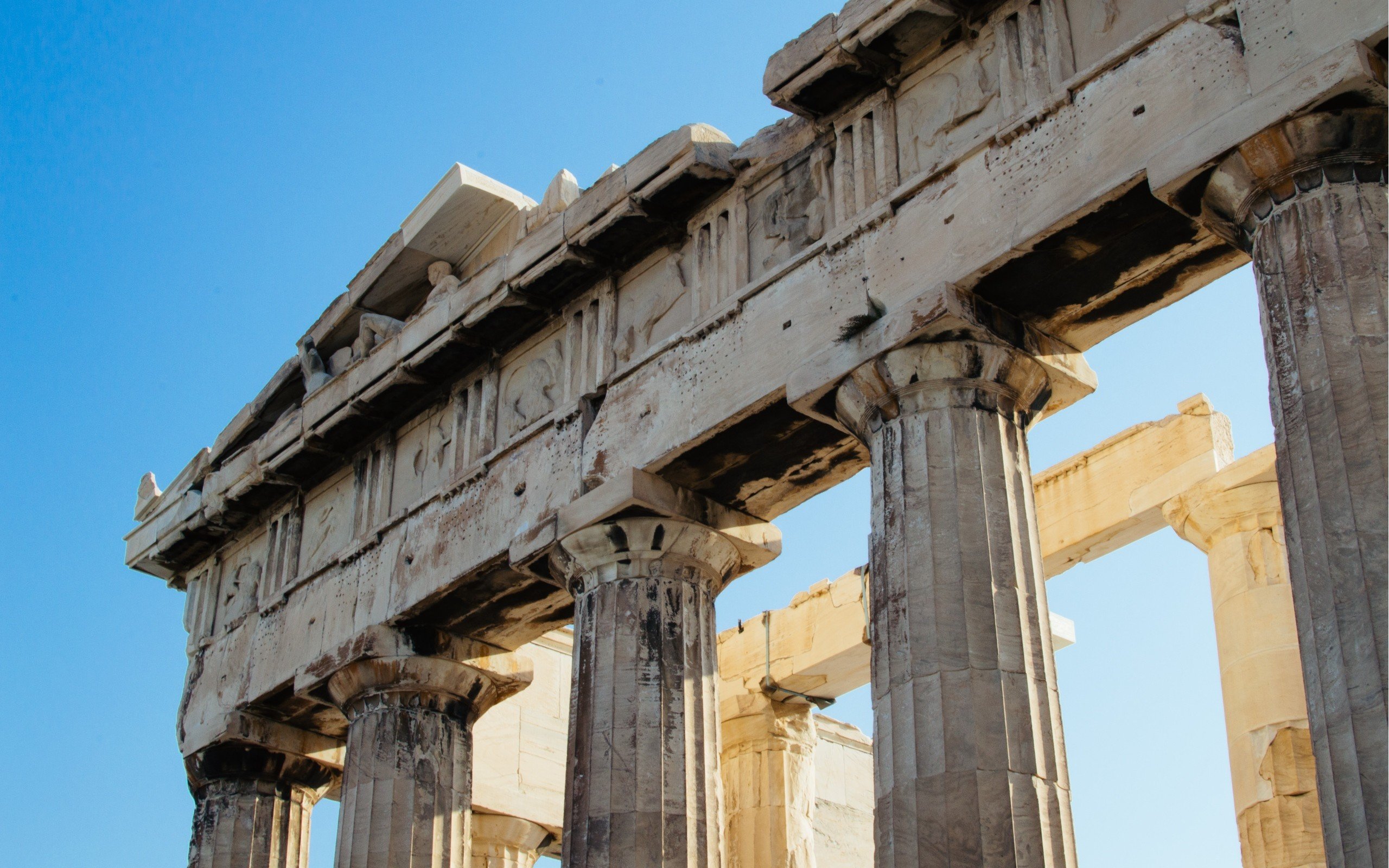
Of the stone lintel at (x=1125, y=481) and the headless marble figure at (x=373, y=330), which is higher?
the headless marble figure at (x=373, y=330)

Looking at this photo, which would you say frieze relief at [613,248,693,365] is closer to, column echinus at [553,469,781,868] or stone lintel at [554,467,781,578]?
stone lintel at [554,467,781,578]

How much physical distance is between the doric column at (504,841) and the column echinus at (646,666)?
26.7 ft

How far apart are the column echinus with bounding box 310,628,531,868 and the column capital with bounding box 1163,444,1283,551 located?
271 inches

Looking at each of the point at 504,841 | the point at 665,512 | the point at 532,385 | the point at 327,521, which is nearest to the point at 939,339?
the point at 665,512

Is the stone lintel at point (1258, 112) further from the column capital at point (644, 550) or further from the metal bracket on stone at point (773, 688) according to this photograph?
the metal bracket on stone at point (773, 688)

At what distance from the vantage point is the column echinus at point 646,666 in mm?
12891

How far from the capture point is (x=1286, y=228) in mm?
9789

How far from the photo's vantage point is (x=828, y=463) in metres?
13.6

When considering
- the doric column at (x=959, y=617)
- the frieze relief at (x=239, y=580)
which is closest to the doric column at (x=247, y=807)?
the frieze relief at (x=239, y=580)

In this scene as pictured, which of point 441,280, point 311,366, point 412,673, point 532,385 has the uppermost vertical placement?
point 441,280

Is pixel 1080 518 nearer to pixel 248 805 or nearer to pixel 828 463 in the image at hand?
pixel 828 463

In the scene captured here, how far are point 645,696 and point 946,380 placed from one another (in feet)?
11.6

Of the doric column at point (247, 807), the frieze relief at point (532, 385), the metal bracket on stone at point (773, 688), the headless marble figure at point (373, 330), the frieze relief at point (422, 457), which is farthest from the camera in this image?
the metal bracket on stone at point (773, 688)

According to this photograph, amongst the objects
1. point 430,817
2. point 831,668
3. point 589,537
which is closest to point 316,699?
point 430,817
